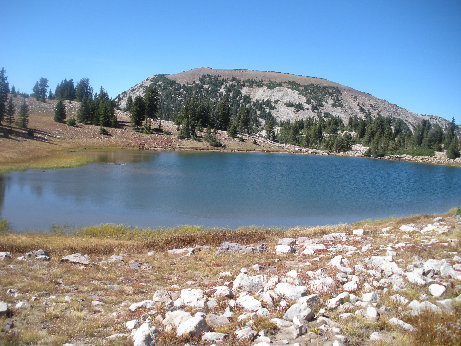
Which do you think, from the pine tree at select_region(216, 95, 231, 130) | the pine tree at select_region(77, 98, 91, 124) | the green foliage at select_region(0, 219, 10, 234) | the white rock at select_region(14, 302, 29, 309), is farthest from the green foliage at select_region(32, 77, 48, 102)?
the white rock at select_region(14, 302, 29, 309)

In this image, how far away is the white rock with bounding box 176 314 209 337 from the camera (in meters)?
7.33

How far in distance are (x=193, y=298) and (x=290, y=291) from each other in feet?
9.29

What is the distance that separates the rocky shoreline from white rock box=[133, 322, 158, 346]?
0.9 inches

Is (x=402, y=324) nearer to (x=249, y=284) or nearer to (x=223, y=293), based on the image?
(x=249, y=284)

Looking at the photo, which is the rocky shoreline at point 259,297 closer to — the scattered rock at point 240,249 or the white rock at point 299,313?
the white rock at point 299,313

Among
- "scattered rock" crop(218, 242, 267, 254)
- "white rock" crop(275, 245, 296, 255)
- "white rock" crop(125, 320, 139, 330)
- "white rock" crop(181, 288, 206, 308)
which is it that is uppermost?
"white rock" crop(181, 288, 206, 308)

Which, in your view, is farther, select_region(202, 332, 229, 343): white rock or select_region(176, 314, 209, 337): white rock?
select_region(176, 314, 209, 337): white rock

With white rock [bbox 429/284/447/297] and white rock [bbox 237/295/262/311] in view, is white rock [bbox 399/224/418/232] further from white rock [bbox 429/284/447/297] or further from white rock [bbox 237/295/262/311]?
white rock [bbox 237/295/262/311]

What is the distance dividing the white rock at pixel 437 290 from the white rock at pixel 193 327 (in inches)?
243

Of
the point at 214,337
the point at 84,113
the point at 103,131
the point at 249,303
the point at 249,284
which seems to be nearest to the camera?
the point at 214,337

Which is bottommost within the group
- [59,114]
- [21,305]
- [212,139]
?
[21,305]

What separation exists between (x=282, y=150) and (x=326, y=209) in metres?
100

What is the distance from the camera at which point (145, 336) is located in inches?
278

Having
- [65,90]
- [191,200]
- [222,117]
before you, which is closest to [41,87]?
[65,90]
